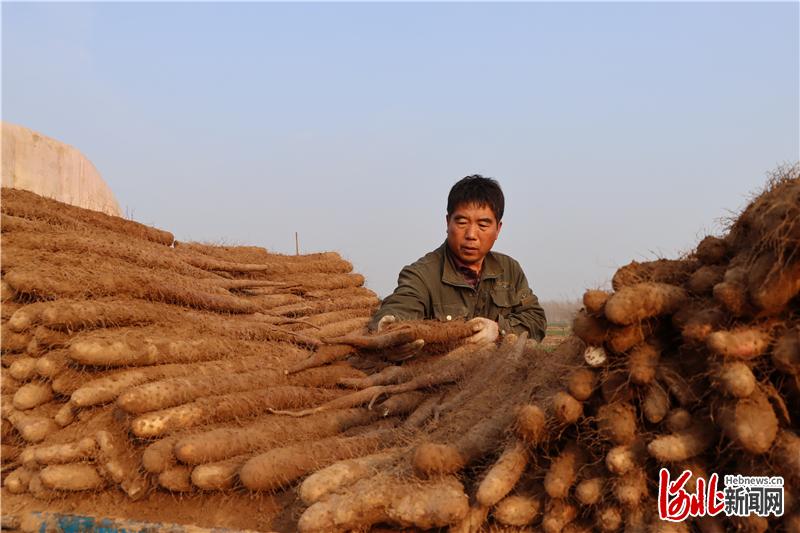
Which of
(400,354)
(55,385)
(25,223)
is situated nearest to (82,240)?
(25,223)

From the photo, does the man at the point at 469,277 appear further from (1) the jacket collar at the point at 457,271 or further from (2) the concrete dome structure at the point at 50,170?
(2) the concrete dome structure at the point at 50,170

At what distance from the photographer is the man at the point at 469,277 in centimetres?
496

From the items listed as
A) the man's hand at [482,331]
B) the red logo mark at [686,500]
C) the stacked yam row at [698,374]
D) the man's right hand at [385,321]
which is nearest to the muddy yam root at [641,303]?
the stacked yam row at [698,374]

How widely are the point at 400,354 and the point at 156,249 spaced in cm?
197

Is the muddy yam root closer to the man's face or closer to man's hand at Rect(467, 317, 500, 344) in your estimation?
man's hand at Rect(467, 317, 500, 344)

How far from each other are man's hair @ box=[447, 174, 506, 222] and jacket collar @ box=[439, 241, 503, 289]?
1.02 ft

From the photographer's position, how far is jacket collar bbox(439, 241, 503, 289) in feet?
16.6

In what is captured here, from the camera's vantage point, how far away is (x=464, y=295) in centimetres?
512

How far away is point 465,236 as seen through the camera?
499 cm

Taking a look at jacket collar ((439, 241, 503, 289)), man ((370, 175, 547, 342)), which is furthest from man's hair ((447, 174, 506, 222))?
jacket collar ((439, 241, 503, 289))

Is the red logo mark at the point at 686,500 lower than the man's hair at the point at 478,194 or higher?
lower

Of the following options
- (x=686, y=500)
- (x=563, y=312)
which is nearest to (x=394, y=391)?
(x=686, y=500)

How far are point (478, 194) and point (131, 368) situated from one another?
9.11ft

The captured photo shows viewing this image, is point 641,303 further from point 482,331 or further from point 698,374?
point 482,331
